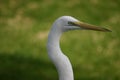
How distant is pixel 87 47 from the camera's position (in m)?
9.91

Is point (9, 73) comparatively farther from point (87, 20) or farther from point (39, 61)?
point (87, 20)

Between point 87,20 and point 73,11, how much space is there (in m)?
0.53

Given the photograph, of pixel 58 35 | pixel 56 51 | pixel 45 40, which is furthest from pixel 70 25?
pixel 45 40

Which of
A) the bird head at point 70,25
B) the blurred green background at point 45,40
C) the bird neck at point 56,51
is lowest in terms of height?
the bird neck at point 56,51

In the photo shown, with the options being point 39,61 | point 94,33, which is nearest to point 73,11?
point 94,33

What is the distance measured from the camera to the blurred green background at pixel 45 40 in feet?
29.5

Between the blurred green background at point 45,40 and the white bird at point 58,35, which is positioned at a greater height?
the blurred green background at point 45,40

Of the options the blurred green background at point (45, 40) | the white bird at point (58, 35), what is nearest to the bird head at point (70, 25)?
the white bird at point (58, 35)

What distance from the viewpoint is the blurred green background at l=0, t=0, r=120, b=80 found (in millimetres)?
8977

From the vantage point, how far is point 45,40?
10234mm

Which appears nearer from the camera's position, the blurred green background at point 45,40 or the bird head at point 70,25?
the bird head at point 70,25

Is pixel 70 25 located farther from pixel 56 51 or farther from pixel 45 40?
pixel 45 40

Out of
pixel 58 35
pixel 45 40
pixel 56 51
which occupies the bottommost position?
pixel 56 51

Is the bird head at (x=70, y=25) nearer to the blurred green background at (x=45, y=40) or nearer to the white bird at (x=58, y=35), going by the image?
the white bird at (x=58, y=35)
